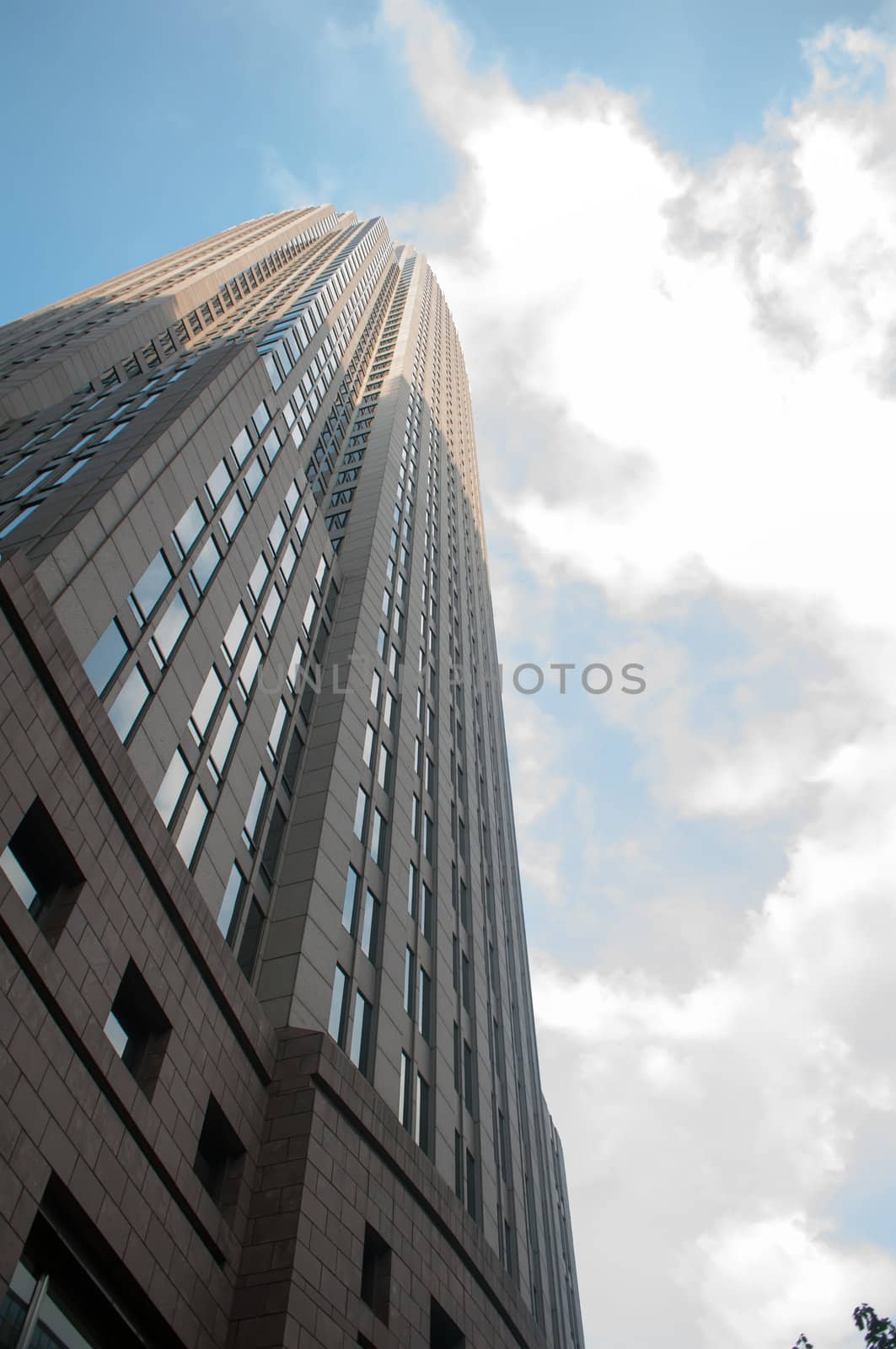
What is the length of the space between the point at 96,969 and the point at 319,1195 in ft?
22.6

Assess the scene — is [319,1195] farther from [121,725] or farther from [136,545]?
[136,545]

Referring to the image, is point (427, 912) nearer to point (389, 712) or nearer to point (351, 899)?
point (351, 899)

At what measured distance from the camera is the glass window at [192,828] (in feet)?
79.0

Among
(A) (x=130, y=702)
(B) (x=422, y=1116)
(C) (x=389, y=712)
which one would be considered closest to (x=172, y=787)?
(A) (x=130, y=702)

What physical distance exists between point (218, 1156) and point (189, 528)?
1745cm

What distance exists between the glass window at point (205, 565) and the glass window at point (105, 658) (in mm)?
4923

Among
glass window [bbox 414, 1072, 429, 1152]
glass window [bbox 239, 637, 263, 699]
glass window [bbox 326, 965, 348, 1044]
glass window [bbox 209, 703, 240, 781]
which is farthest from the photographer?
glass window [bbox 239, 637, 263, 699]

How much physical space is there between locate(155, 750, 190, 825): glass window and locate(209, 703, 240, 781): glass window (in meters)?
1.55

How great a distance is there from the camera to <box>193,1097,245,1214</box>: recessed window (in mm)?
19484

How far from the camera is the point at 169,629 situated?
26.4 meters

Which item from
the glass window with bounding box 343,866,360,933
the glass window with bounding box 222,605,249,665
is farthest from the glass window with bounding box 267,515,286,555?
the glass window with bounding box 343,866,360,933

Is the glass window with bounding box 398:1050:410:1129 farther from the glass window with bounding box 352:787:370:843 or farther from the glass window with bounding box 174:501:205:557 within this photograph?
the glass window with bounding box 174:501:205:557

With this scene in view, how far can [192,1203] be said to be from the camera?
58.9 ft

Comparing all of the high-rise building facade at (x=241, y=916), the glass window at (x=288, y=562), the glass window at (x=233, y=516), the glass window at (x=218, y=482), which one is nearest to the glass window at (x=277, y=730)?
the high-rise building facade at (x=241, y=916)
